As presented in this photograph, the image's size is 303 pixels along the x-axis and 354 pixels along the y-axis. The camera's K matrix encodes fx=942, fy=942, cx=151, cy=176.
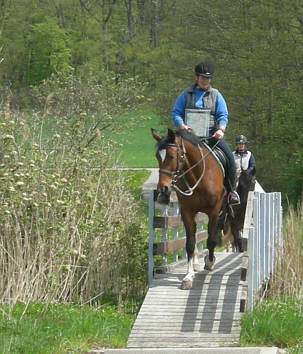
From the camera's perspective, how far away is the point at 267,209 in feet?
40.2

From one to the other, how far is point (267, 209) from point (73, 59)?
67.5m

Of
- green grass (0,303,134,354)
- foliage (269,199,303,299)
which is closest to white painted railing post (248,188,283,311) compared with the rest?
foliage (269,199,303,299)

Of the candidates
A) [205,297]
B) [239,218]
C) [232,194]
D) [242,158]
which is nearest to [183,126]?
[232,194]

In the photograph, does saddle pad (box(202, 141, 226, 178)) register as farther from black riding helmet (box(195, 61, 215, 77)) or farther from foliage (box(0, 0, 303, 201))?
foliage (box(0, 0, 303, 201))

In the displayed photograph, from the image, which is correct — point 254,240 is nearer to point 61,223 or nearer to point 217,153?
point 217,153

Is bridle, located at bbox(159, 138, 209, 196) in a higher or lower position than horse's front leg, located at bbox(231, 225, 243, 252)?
higher

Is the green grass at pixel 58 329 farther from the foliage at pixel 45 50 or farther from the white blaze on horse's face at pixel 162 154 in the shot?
the foliage at pixel 45 50

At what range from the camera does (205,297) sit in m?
10.8

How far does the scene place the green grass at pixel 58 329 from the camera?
29.5 ft

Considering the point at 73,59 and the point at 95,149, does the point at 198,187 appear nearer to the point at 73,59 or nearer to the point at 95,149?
the point at 95,149

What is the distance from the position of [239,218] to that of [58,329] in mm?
6293

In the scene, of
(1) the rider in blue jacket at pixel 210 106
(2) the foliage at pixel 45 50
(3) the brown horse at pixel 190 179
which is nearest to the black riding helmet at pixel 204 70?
(1) the rider in blue jacket at pixel 210 106

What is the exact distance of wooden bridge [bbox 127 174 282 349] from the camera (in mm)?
9617

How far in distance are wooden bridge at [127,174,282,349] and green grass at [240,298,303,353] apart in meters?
0.12
